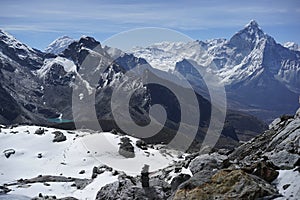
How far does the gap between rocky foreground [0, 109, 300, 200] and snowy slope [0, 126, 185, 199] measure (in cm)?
15

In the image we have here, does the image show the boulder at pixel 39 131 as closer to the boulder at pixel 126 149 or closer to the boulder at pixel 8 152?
the boulder at pixel 8 152

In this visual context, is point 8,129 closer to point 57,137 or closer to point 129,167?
point 57,137

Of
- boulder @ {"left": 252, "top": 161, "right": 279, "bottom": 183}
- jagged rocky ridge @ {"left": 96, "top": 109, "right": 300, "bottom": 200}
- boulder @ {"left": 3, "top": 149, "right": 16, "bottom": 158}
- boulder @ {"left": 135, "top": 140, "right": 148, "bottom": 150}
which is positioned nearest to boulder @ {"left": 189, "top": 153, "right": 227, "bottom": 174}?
jagged rocky ridge @ {"left": 96, "top": 109, "right": 300, "bottom": 200}

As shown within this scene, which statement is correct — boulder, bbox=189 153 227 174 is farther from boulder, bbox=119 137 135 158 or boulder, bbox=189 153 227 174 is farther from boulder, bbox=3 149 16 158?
boulder, bbox=3 149 16 158

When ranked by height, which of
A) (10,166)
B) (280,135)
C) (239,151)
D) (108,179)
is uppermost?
(280,135)

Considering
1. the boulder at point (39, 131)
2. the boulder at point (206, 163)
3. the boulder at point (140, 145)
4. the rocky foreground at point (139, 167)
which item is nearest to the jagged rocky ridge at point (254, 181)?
the rocky foreground at point (139, 167)

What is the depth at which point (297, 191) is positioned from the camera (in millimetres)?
19438

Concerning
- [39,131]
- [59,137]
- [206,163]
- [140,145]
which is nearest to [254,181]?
[206,163]

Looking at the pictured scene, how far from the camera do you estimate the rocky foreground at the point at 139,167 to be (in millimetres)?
21141

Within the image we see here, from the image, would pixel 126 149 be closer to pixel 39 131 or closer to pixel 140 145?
pixel 140 145

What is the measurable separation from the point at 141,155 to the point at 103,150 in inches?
267

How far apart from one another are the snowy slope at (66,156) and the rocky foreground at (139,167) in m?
0.15

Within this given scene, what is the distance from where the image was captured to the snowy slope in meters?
62.3

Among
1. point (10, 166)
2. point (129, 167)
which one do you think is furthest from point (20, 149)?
point (129, 167)
